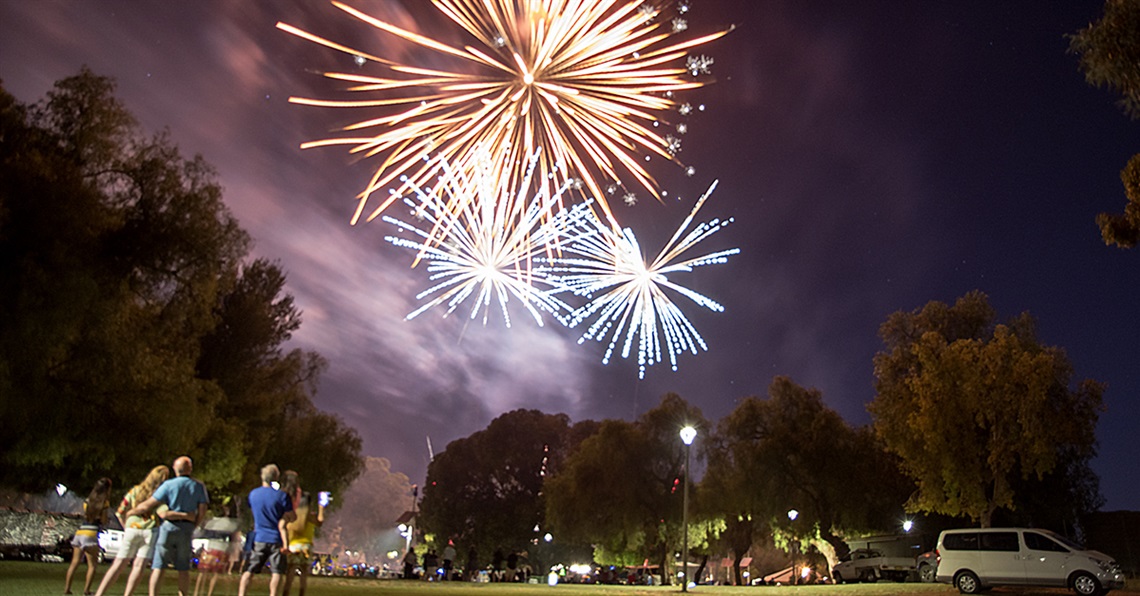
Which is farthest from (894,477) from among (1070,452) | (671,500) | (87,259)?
(87,259)

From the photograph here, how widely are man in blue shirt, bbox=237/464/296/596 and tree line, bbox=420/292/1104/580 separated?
2521 cm

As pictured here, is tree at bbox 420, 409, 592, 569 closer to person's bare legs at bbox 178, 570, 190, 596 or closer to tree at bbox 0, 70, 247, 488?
tree at bbox 0, 70, 247, 488

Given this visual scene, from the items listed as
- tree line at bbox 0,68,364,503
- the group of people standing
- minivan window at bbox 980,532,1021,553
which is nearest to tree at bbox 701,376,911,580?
minivan window at bbox 980,532,1021,553

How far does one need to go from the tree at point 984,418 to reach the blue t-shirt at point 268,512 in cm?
2525

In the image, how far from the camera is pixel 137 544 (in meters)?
10.4

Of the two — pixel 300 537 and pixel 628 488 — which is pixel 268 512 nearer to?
pixel 300 537

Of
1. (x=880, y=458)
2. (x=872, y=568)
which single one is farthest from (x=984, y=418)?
(x=880, y=458)

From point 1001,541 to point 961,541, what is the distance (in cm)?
106

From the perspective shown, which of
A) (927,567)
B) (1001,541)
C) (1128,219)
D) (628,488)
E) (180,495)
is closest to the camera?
(180,495)

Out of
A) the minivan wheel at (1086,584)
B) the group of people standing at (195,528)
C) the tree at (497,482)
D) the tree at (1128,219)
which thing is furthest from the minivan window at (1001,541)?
the tree at (497,482)

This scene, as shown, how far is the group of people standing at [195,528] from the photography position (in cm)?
962

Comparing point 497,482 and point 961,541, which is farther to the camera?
point 497,482

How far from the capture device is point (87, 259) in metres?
22.1

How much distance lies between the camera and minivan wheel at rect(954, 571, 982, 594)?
22.8 m
